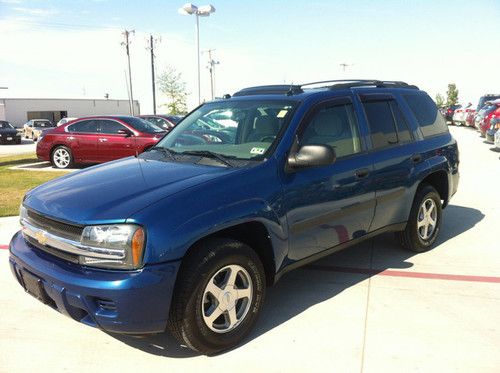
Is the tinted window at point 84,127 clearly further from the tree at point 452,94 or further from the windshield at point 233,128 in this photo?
the tree at point 452,94

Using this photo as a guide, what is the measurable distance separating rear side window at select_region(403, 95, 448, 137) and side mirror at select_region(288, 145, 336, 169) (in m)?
2.10

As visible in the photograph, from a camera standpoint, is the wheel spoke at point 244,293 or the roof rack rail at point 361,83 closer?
the wheel spoke at point 244,293

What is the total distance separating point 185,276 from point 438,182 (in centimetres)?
373

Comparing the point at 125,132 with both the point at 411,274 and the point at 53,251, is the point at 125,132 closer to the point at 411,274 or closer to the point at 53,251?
the point at 411,274

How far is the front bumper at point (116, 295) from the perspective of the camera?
9.00ft

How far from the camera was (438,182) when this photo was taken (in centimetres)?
554

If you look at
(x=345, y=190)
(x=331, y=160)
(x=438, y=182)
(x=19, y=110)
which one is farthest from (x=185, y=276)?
(x=19, y=110)

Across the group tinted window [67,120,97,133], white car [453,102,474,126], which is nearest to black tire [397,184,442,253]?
tinted window [67,120,97,133]

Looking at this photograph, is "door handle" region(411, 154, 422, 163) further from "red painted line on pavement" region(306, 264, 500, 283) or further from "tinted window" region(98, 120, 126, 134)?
"tinted window" region(98, 120, 126, 134)

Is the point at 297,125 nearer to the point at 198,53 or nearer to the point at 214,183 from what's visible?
the point at 214,183

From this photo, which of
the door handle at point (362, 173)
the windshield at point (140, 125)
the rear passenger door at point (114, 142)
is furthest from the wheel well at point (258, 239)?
the windshield at point (140, 125)

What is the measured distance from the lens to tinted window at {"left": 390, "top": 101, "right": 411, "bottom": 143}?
4785mm

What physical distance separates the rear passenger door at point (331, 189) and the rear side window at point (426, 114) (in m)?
1.24

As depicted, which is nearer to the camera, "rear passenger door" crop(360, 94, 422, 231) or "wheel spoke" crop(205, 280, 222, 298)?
"wheel spoke" crop(205, 280, 222, 298)
